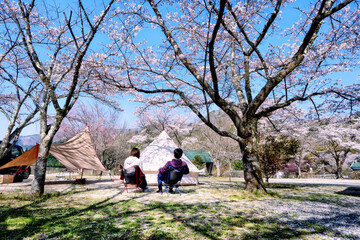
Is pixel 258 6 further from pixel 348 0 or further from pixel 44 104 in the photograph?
pixel 44 104

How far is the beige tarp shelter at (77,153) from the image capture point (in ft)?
23.2

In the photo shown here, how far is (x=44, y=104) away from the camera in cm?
530

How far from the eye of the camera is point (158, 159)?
8.04 metres

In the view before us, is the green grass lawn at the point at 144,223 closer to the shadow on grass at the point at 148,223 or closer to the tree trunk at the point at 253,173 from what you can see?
the shadow on grass at the point at 148,223

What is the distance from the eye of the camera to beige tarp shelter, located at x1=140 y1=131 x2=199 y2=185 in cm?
782

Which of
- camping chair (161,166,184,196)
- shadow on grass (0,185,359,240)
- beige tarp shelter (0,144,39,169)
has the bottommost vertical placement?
shadow on grass (0,185,359,240)

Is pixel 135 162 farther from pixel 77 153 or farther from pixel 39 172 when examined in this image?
pixel 77 153

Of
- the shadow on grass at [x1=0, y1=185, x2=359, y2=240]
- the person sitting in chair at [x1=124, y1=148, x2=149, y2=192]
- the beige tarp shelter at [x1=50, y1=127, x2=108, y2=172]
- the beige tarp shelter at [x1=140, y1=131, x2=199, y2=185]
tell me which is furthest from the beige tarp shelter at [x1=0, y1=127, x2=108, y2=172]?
the shadow on grass at [x1=0, y1=185, x2=359, y2=240]

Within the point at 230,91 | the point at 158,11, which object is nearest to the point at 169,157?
the point at 230,91

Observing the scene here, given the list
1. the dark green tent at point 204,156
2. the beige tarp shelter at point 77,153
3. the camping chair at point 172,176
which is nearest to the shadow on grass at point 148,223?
the camping chair at point 172,176

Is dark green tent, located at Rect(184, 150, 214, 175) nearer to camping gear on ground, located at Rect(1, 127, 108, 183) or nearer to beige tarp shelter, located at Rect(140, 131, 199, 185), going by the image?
beige tarp shelter, located at Rect(140, 131, 199, 185)

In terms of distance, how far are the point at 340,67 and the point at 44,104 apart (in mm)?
11562

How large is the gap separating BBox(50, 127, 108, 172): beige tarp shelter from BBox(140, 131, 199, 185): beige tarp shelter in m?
2.20

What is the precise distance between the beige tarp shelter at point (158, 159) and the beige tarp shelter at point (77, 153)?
7.22 ft
